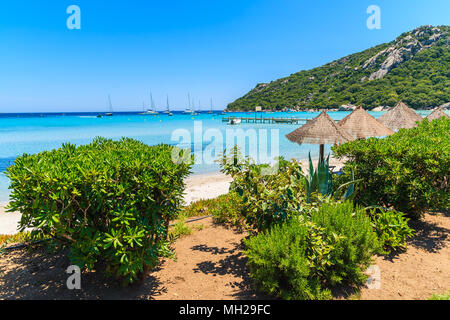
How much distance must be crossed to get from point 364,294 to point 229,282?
6.13ft

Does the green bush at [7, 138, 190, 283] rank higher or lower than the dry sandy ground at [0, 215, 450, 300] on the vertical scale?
higher

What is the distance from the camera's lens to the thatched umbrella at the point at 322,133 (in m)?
7.17

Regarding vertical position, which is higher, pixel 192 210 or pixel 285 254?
pixel 285 254

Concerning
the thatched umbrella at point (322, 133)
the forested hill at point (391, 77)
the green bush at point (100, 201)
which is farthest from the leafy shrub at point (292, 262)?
the forested hill at point (391, 77)

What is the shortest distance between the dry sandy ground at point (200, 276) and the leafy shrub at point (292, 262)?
1.44 feet

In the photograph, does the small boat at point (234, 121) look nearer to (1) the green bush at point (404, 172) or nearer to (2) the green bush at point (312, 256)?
(1) the green bush at point (404, 172)

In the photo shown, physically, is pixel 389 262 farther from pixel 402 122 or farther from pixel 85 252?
pixel 402 122

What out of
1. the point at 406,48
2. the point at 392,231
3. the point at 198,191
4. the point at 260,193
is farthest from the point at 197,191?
the point at 406,48

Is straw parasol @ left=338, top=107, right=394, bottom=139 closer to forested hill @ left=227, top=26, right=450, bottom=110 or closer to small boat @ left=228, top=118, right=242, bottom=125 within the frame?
small boat @ left=228, top=118, right=242, bottom=125

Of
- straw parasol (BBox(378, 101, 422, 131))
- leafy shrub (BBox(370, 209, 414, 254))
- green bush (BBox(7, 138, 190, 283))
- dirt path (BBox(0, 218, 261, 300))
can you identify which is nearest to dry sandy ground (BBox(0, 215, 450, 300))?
dirt path (BBox(0, 218, 261, 300))

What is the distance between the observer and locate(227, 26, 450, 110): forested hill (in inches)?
2840

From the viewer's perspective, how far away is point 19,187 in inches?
102

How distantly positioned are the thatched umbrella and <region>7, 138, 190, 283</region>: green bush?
5.64 metres

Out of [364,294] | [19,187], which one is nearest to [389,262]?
[364,294]
